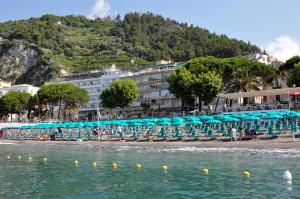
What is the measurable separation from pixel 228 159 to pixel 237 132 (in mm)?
20899

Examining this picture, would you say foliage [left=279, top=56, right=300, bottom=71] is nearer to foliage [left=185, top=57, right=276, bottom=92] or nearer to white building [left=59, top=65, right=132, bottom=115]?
foliage [left=185, top=57, right=276, bottom=92]

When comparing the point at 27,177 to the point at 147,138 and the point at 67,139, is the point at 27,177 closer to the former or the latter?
the point at 147,138

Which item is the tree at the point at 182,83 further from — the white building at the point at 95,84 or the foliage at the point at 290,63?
the white building at the point at 95,84

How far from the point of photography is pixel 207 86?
306 ft

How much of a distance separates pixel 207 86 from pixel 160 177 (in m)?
66.5

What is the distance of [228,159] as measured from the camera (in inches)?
1420

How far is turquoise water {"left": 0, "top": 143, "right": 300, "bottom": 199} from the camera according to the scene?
2277 centimetres

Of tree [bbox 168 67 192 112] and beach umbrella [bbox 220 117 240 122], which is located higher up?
tree [bbox 168 67 192 112]

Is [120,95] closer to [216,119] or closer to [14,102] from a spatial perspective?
[14,102]

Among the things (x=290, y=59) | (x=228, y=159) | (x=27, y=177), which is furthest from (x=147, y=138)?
(x=290, y=59)

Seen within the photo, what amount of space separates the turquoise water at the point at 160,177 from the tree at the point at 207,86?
2066 inches

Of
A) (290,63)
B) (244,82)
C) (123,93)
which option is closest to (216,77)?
(244,82)

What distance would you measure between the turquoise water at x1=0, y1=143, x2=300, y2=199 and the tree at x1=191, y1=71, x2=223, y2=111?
52473 mm

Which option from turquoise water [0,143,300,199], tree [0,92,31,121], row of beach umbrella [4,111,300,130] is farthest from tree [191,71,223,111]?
tree [0,92,31,121]
